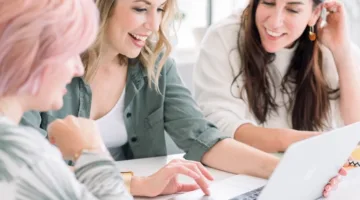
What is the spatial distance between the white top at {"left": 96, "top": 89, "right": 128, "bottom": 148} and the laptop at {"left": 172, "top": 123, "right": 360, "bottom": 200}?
0.36 metres

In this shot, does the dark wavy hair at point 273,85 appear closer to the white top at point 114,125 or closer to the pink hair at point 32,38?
the white top at point 114,125

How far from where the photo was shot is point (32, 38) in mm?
757

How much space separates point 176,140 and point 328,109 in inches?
22.9

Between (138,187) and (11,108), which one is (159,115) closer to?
(138,187)

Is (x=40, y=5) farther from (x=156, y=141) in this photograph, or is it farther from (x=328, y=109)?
(x=328, y=109)

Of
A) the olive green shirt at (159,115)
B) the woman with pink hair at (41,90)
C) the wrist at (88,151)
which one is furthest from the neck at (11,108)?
the olive green shirt at (159,115)

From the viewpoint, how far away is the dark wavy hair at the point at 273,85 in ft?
5.90

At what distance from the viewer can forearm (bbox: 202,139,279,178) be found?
1.37 metres

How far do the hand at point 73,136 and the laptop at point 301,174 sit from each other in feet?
1.02

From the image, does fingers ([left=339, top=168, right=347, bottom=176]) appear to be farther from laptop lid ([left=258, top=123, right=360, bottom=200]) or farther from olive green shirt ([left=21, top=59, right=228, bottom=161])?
olive green shirt ([left=21, top=59, right=228, bottom=161])

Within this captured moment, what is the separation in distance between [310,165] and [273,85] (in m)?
0.80

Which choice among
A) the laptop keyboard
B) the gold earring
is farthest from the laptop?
the gold earring

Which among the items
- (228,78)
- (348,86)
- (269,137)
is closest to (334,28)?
(348,86)

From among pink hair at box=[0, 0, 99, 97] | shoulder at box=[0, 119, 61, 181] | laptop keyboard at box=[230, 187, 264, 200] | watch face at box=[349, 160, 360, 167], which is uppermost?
pink hair at box=[0, 0, 99, 97]
